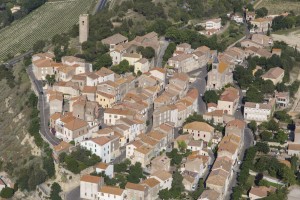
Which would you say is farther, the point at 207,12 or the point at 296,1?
the point at 296,1

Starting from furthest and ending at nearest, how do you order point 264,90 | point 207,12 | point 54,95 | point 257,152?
point 207,12 < point 264,90 < point 54,95 < point 257,152

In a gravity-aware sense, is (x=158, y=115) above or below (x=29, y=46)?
above

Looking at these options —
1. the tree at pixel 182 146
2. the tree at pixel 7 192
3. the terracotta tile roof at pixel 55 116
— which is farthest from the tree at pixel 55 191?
the tree at pixel 182 146

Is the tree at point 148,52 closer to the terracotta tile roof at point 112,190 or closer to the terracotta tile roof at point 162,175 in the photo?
the terracotta tile roof at point 162,175

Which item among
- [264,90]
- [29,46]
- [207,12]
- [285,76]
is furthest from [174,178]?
[29,46]

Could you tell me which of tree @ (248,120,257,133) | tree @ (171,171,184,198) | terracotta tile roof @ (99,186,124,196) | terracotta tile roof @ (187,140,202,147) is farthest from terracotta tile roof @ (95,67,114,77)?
terracotta tile roof @ (99,186,124,196)

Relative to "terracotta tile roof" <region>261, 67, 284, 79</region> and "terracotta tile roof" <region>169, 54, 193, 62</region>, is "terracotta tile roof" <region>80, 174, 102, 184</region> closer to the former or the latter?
"terracotta tile roof" <region>169, 54, 193, 62</region>

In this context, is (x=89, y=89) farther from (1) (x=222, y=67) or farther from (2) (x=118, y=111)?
(1) (x=222, y=67)

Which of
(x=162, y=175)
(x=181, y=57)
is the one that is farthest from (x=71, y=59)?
(x=162, y=175)

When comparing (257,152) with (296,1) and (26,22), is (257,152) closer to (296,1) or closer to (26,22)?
(296,1)
